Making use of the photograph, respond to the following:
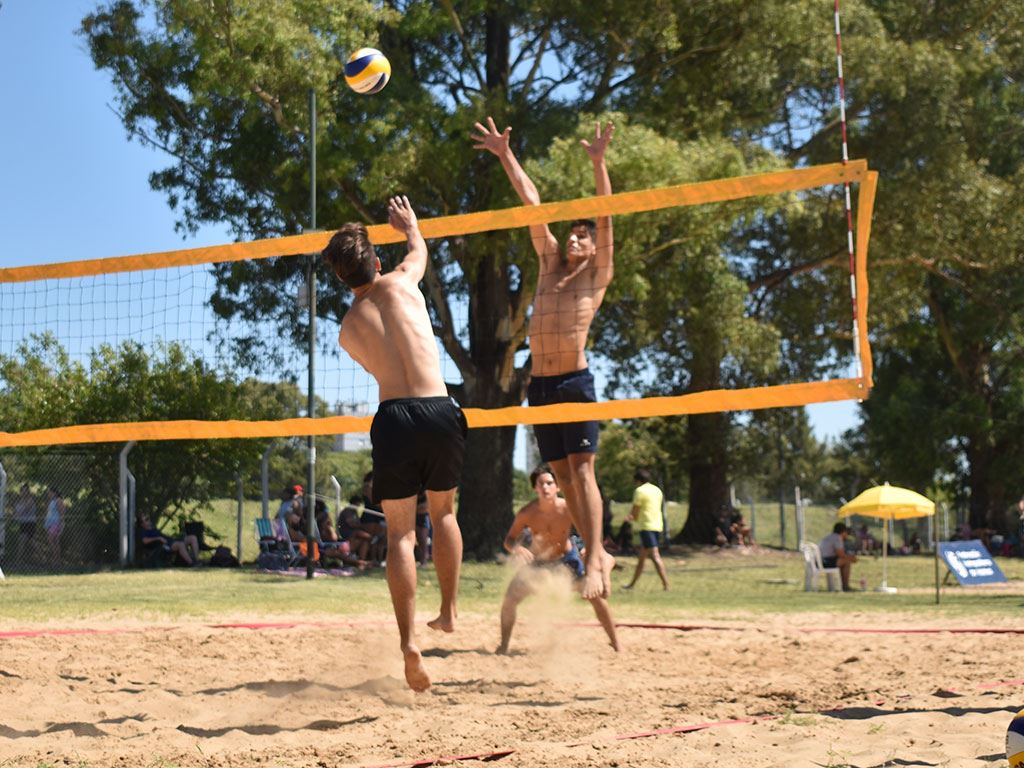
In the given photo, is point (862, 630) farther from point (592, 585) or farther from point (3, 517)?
point (3, 517)

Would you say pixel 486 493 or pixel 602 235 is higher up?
pixel 602 235

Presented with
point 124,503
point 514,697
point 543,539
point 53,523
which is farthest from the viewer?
point 124,503

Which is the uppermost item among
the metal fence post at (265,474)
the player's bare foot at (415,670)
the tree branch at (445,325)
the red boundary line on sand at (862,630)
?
the tree branch at (445,325)

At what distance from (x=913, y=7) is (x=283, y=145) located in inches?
460

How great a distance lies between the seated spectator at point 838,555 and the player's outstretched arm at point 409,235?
1008 cm

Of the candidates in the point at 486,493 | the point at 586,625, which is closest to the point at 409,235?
A: the point at 586,625

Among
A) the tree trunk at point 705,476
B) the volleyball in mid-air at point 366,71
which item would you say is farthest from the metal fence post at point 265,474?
the tree trunk at point 705,476

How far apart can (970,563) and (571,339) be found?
9501mm

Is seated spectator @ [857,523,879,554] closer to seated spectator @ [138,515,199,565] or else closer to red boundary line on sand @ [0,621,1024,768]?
seated spectator @ [138,515,199,565]

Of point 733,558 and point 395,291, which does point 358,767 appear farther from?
point 733,558

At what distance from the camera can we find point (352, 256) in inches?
189

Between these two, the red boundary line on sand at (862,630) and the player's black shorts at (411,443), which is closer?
the player's black shorts at (411,443)

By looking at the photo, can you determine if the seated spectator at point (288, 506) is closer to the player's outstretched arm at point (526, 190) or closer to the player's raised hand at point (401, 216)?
the player's outstretched arm at point (526, 190)

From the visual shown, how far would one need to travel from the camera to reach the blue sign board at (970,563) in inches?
522
